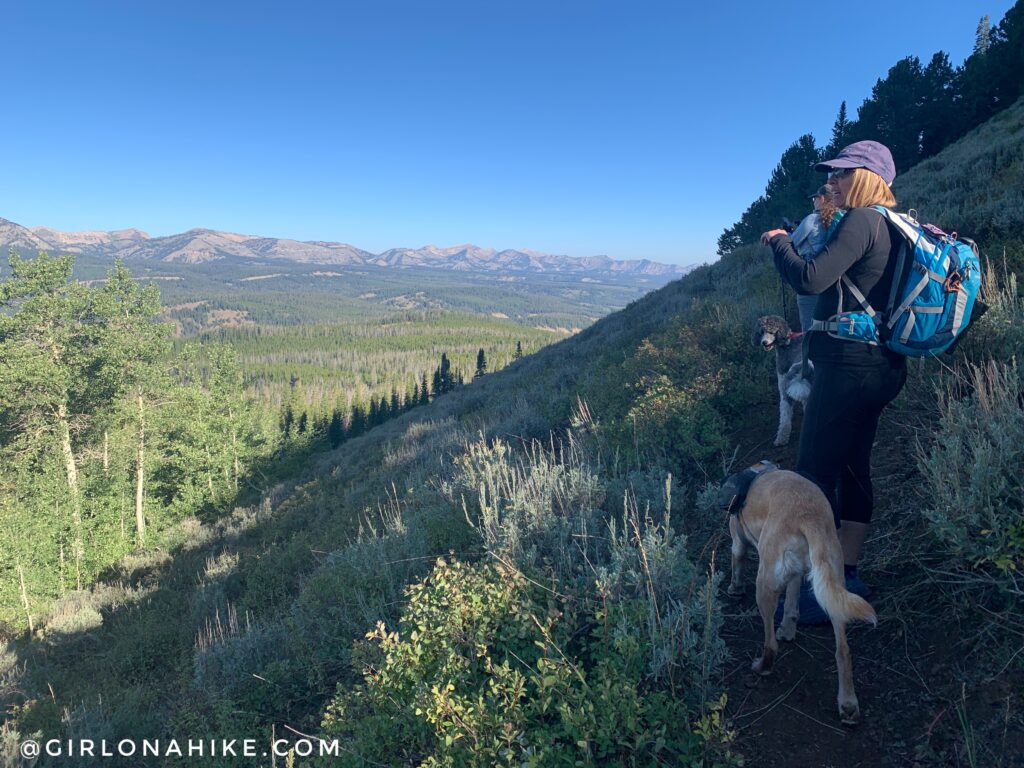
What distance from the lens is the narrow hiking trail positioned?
1.90m

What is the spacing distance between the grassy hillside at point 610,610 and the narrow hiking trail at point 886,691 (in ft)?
0.04

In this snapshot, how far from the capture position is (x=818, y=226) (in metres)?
2.67

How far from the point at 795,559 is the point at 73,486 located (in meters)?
19.3

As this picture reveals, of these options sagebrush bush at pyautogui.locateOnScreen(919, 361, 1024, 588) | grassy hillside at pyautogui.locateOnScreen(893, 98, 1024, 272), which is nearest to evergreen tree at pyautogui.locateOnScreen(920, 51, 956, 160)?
grassy hillside at pyautogui.locateOnScreen(893, 98, 1024, 272)

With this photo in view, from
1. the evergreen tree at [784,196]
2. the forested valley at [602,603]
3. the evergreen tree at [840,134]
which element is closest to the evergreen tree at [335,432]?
the forested valley at [602,603]

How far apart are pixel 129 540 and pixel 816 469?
2076 cm

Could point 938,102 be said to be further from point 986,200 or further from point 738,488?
point 738,488

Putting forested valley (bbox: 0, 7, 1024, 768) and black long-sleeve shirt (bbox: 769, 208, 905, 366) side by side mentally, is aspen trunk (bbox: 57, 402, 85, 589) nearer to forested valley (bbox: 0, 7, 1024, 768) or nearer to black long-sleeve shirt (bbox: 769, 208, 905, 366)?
forested valley (bbox: 0, 7, 1024, 768)

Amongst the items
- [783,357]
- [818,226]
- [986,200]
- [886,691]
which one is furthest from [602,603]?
[986,200]

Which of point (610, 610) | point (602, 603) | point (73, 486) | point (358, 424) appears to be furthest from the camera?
point (358, 424)

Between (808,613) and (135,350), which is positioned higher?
(135,350)

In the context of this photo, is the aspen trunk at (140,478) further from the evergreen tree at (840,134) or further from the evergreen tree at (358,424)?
the evergreen tree at (840,134)

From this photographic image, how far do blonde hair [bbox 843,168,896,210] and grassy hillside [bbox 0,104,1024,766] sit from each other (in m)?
1.29

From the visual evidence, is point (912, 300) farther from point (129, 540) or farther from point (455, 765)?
point (129, 540)
